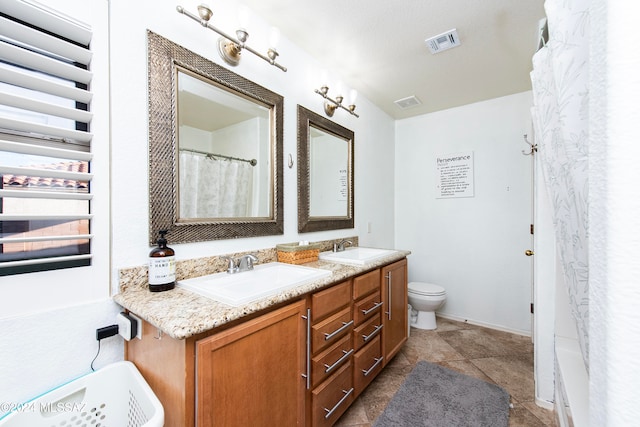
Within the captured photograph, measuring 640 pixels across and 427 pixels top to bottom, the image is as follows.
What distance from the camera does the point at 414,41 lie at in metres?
1.83

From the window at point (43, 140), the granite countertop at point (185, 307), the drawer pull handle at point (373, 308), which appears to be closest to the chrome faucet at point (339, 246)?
the drawer pull handle at point (373, 308)

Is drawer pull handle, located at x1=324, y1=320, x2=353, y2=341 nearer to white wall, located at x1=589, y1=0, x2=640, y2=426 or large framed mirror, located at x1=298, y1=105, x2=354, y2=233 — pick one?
large framed mirror, located at x1=298, y1=105, x2=354, y2=233

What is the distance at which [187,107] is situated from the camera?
1300 millimetres

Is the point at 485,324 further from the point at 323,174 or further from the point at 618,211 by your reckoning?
the point at 618,211

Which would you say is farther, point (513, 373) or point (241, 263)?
point (513, 373)

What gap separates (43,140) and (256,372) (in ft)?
3.76

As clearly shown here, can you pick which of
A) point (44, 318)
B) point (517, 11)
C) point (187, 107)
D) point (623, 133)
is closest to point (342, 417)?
point (44, 318)

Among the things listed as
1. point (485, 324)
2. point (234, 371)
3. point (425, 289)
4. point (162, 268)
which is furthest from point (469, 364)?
point (162, 268)

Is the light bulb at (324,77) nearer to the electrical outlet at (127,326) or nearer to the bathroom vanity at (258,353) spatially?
the bathroom vanity at (258,353)

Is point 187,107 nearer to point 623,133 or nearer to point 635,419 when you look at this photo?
point 623,133

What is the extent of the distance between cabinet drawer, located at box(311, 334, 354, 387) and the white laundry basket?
672 millimetres

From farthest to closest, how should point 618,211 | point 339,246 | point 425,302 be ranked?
point 425,302
point 339,246
point 618,211

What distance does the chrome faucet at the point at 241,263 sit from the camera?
138 cm

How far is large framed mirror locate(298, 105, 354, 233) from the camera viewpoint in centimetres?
193
